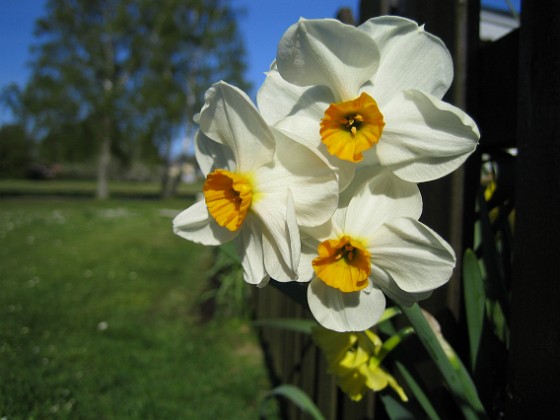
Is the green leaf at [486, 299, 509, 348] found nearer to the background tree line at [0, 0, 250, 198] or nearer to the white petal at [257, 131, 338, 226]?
the white petal at [257, 131, 338, 226]

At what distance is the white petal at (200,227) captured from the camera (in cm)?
49

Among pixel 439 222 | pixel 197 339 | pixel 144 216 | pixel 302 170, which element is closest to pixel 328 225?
pixel 302 170

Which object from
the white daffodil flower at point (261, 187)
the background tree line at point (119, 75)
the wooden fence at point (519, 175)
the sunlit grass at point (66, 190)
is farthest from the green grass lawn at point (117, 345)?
the sunlit grass at point (66, 190)

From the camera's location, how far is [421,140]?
0.42 m

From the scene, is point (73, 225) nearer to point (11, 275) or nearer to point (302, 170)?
point (11, 275)

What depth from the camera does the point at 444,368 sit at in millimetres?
560

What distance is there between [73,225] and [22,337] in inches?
258

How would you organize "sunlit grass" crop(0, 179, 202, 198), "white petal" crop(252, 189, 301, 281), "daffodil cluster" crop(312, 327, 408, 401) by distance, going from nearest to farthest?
"white petal" crop(252, 189, 301, 281) → "daffodil cluster" crop(312, 327, 408, 401) → "sunlit grass" crop(0, 179, 202, 198)

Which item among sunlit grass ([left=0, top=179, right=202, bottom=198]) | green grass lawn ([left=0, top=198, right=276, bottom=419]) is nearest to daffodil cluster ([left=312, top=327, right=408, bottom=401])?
green grass lawn ([left=0, top=198, right=276, bottom=419])

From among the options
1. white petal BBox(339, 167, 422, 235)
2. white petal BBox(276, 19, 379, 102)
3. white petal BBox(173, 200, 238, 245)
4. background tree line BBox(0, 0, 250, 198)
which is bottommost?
white petal BBox(173, 200, 238, 245)

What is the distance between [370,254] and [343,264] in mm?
37

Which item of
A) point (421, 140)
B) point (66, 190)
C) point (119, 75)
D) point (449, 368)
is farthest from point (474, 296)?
point (66, 190)

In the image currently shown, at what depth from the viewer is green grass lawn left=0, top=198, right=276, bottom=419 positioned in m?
1.90

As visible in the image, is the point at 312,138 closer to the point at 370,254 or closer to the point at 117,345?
the point at 370,254
